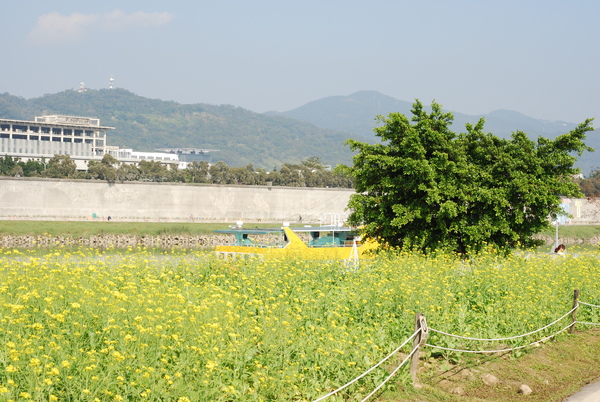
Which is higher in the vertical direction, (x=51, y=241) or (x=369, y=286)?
(x=369, y=286)

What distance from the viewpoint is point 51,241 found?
41719mm

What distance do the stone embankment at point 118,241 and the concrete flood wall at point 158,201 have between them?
501 inches

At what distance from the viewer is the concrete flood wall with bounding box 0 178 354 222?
5566 cm

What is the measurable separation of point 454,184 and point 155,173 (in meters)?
68.2

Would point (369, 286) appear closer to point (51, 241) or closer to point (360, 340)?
point (360, 340)

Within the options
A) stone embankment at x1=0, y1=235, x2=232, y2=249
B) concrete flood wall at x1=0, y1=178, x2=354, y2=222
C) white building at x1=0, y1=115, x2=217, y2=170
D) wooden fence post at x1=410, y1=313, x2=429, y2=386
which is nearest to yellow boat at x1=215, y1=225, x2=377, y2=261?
stone embankment at x1=0, y1=235, x2=232, y2=249

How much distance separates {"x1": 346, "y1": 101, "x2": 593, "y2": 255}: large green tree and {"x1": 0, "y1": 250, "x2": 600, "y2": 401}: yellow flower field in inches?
267

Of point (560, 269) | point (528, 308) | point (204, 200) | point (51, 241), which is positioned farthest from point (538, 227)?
point (204, 200)

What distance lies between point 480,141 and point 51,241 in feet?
98.2

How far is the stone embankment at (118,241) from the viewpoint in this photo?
41.7m

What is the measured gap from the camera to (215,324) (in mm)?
6770

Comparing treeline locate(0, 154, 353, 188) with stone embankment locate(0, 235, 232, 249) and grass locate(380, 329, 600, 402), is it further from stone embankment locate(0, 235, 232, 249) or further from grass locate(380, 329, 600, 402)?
grass locate(380, 329, 600, 402)

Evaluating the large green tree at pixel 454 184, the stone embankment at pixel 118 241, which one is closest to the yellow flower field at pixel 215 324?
the large green tree at pixel 454 184

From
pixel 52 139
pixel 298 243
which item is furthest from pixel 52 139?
pixel 298 243
